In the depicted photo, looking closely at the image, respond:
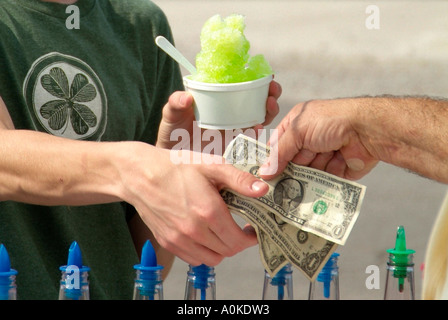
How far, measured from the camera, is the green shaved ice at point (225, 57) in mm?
2014

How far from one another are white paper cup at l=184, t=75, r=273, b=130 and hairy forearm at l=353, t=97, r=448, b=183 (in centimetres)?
40

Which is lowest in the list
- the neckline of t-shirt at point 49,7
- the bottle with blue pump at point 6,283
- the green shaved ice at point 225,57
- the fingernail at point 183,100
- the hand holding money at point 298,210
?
the bottle with blue pump at point 6,283

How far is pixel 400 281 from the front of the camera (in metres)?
1.81

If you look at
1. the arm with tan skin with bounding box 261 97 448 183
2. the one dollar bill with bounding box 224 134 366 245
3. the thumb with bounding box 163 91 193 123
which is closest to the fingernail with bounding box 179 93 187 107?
the thumb with bounding box 163 91 193 123

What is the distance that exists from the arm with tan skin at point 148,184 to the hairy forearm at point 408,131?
60cm

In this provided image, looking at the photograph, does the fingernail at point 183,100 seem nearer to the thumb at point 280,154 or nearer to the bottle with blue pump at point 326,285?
the thumb at point 280,154

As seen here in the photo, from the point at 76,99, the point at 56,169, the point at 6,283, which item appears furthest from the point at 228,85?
the point at 6,283

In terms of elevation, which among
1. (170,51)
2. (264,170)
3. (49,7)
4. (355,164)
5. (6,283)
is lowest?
(6,283)

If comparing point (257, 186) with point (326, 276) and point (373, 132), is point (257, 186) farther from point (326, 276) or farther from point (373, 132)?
point (373, 132)

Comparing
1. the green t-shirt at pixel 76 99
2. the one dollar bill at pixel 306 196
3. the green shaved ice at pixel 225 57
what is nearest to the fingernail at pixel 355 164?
the one dollar bill at pixel 306 196

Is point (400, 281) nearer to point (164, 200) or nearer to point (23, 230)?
point (164, 200)

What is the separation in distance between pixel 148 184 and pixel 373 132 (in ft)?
2.69

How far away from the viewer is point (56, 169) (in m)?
1.93

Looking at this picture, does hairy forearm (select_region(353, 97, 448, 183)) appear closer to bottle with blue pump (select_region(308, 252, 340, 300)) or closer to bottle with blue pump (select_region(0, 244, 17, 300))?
bottle with blue pump (select_region(308, 252, 340, 300))
